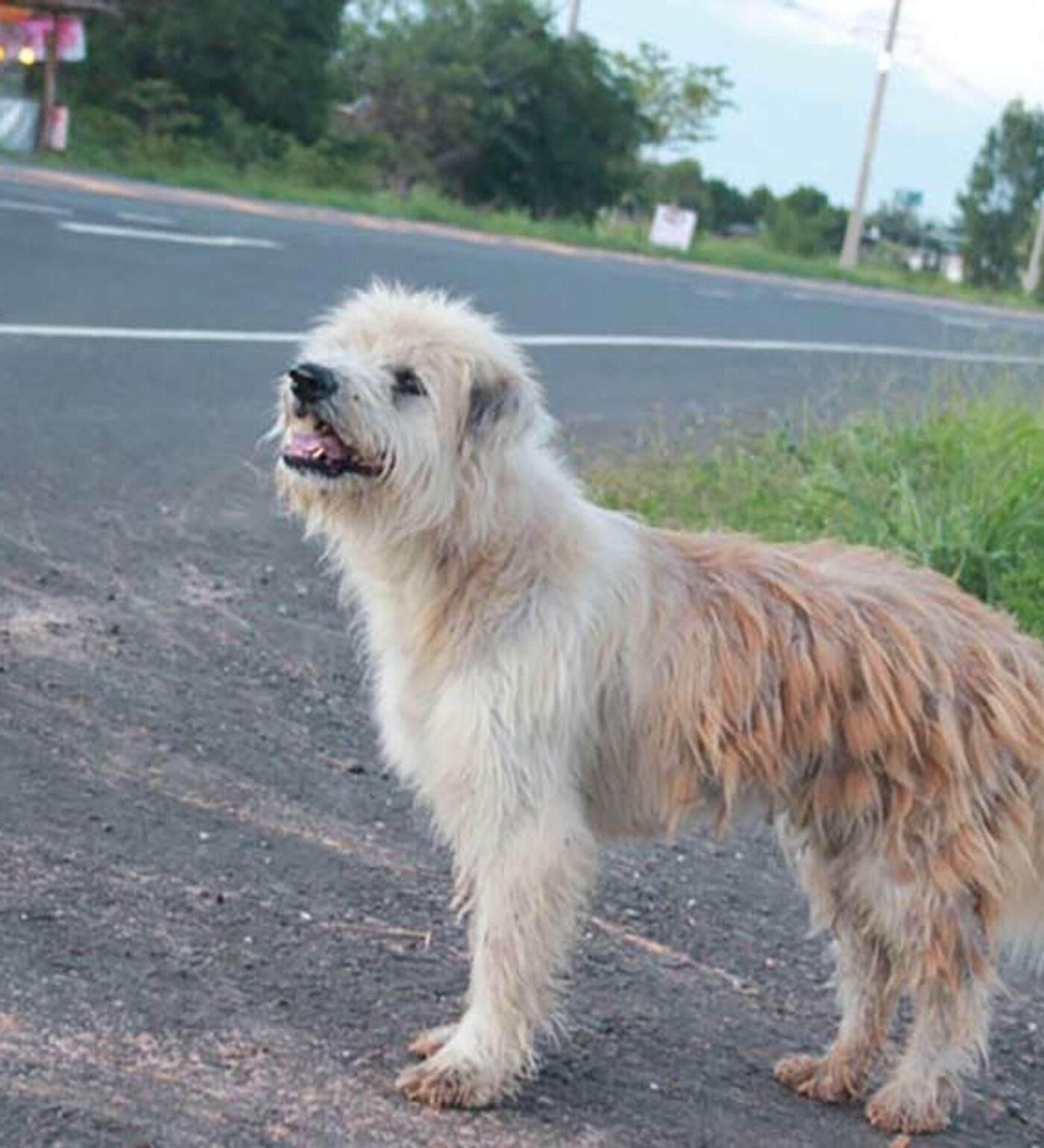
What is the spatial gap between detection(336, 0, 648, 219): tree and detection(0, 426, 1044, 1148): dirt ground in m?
44.7

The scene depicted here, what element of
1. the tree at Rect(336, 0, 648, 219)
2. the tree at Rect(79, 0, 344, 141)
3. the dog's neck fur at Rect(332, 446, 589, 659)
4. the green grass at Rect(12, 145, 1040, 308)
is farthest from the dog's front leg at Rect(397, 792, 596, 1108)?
the tree at Rect(336, 0, 648, 219)

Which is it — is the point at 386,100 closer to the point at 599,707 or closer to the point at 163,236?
the point at 163,236

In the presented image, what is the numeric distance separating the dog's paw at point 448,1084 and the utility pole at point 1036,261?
218 ft

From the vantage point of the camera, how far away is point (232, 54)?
4750 cm

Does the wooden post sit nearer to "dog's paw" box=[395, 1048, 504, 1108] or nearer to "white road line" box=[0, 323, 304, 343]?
"white road line" box=[0, 323, 304, 343]

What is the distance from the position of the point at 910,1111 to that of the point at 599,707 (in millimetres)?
1115

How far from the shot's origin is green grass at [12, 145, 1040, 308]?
1344 inches

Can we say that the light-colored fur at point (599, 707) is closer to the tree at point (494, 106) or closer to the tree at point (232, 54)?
the tree at point (232, 54)

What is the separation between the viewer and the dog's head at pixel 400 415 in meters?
4.59

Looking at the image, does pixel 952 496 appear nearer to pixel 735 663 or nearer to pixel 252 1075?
pixel 735 663

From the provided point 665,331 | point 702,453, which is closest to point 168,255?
point 665,331

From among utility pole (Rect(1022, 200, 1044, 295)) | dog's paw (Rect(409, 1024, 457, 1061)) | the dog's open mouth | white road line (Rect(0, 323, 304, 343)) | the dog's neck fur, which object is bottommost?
utility pole (Rect(1022, 200, 1044, 295))

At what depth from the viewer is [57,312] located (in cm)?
1327

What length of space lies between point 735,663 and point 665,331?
14923mm
